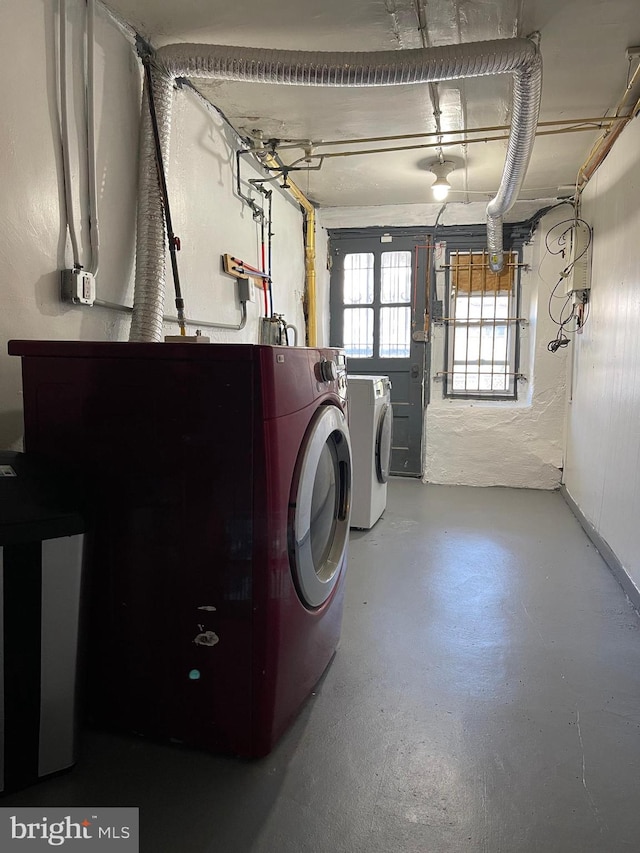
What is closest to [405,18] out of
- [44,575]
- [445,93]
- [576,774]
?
[445,93]

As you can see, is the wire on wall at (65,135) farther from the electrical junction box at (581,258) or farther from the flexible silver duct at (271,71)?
the electrical junction box at (581,258)

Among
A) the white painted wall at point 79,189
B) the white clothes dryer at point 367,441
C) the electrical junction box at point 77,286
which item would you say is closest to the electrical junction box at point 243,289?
the white painted wall at point 79,189

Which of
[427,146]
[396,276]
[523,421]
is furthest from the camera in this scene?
[396,276]

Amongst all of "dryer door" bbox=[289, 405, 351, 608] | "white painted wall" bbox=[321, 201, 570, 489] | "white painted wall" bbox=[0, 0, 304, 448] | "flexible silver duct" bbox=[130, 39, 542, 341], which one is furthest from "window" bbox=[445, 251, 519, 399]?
"dryer door" bbox=[289, 405, 351, 608]

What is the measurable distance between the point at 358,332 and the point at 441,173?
66.6 inches

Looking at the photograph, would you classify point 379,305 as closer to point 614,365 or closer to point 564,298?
point 564,298

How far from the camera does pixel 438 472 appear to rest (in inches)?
187

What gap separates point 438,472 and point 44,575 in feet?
12.8

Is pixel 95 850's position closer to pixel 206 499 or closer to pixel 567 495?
pixel 206 499

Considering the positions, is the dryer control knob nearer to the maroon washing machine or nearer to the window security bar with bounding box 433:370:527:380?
the maroon washing machine

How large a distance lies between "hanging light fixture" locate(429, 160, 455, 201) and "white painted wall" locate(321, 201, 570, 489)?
1.04 m

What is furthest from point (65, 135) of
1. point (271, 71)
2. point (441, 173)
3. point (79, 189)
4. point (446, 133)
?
point (441, 173)

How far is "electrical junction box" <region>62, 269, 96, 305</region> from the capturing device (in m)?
1.76

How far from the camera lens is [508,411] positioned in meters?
4.56
